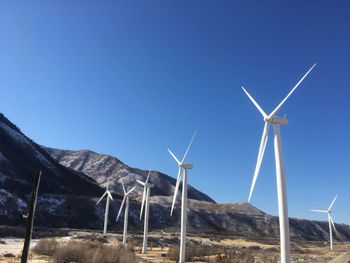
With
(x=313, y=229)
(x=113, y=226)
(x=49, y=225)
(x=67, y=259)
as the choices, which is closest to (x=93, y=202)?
(x=113, y=226)

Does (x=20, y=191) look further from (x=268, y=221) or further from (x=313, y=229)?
(x=313, y=229)

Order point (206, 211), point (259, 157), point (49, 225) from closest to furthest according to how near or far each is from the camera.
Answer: point (259, 157) < point (49, 225) < point (206, 211)

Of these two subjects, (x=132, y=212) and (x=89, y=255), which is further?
(x=132, y=212)

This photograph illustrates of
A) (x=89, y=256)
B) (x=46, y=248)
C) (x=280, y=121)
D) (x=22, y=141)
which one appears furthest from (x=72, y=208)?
Result: (x=280, y=121)

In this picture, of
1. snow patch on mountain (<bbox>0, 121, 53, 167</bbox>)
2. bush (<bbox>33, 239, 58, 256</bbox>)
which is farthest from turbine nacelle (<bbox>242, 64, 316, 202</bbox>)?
snow patch on mountain (<bbox>0, 121, 53, 167</bbox>)

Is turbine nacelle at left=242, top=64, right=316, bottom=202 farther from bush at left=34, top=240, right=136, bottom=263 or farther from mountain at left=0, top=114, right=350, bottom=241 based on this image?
mountain at left=0, top=114, right=350, bottom=241

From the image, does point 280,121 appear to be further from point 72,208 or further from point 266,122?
point 72,208

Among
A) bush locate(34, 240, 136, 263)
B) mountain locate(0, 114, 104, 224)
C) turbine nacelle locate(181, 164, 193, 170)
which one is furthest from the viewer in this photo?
mountain locate(0, 114, 104, 224)

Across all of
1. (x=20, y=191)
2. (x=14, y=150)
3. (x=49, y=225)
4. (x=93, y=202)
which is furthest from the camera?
(x=14, y=150)

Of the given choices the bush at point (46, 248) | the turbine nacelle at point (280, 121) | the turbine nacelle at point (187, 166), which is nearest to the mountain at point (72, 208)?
the bush at point (46, 248)

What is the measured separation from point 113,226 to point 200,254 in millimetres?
61228

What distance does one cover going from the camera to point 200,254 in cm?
3341

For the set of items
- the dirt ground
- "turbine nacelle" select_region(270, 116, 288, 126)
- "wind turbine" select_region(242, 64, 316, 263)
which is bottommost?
the dirt ground

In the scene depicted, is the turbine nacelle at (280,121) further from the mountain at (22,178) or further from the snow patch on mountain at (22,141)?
the snow patch on mountain at (22,141)
